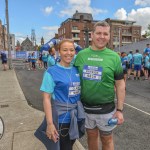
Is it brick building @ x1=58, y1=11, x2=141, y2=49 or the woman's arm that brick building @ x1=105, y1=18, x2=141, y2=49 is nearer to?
brick building @ x1=58, y1=11, x2=141, y2=49

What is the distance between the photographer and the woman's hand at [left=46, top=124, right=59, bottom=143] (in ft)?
8.28

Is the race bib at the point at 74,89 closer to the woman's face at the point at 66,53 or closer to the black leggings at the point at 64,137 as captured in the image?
the woman's face at the point at 66,53

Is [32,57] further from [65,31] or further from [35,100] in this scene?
[65,31]

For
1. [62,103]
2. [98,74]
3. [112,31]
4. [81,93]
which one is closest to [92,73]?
[98,74]

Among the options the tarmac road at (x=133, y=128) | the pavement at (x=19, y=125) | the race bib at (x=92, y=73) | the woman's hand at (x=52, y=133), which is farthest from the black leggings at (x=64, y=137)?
the tarmac road at (x=133, y=128)

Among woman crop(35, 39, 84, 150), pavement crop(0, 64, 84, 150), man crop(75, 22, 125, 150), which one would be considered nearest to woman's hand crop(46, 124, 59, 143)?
woman crop(35, 39, 84, 150)

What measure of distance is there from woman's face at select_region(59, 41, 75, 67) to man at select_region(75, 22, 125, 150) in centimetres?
20

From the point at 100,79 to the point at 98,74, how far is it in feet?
0.21

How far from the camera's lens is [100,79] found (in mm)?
2764

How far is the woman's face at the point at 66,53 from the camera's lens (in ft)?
8.78

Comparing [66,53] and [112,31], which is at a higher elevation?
[112,31]

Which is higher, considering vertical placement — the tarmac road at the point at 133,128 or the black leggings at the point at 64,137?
the black leggings at the point at 64,137

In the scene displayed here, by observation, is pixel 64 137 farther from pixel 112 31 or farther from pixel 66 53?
pixel 112 31

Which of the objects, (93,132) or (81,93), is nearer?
(81,93)
